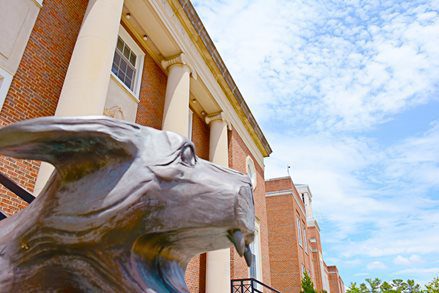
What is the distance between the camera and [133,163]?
853mm

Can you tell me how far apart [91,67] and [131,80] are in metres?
4.14

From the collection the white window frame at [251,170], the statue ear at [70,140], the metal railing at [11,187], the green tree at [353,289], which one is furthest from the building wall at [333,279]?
the statue ear at [70,140]

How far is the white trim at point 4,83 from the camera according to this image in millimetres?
5242

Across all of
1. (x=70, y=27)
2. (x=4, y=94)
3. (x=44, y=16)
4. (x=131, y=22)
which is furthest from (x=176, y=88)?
(x=4, y=94)

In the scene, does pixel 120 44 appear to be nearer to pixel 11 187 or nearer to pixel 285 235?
pixel 11 187

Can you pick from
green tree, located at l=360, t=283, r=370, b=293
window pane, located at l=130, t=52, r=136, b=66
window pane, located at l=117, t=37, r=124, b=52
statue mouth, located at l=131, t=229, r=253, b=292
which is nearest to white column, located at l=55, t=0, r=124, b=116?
window pane, located at l=117, t=37, r=124, b=52

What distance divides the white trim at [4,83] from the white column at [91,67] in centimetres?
91

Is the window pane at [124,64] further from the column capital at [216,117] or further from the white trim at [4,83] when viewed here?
the column capital at [216,117]

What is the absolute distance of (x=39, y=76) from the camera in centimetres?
619

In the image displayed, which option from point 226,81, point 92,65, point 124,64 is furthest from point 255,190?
point 92,65

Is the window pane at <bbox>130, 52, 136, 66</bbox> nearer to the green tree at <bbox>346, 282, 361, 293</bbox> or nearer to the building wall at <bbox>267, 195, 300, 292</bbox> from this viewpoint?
the building wall at <bbox>267, 195, 300, 292</bbox>

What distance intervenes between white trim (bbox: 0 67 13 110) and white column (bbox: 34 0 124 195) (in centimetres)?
91

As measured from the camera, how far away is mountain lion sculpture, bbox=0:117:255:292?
77cm

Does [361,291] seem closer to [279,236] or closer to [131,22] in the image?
[279,236]
